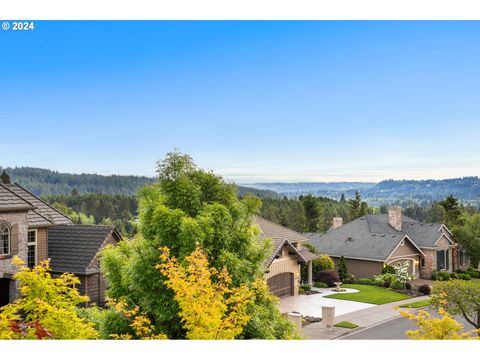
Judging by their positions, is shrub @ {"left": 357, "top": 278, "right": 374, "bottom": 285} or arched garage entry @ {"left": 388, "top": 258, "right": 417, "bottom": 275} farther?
arched garage entry @ {"left": 388, "top": 258, "right": 417, "bottom": 275}

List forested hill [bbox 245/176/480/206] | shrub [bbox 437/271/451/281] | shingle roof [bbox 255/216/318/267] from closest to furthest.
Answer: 1. forested hill [bbox 245/176/480/206]
2. shingle roof [bbox 255/216/318/267]
3. shrub [bbox 437/271/451/281]

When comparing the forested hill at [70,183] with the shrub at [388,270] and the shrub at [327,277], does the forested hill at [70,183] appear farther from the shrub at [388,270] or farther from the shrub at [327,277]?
the shrub at [388,270]

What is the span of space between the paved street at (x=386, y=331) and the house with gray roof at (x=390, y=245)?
917 cm

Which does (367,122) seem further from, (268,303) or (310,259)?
(310,259)

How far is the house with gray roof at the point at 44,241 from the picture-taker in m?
7.35

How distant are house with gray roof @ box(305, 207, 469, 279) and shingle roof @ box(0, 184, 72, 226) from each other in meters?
16.1

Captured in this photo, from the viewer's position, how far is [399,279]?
66.1ft

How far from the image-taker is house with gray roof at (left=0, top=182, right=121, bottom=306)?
7.35m

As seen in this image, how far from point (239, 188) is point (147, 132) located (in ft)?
5.55

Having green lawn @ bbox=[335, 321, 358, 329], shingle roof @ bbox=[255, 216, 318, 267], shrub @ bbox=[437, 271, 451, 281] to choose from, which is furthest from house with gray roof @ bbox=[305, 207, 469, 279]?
green lawn @ bbox=[335, 321, 358, 329]

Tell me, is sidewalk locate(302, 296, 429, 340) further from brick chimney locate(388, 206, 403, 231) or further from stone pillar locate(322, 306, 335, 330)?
brick chimney locate(388, 206, 403, 231)

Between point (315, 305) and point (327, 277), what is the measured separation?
4.65m

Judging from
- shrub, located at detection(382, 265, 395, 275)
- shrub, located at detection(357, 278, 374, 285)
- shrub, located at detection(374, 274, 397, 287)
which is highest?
shrub, located at detection(382, 265, 395, 275)
